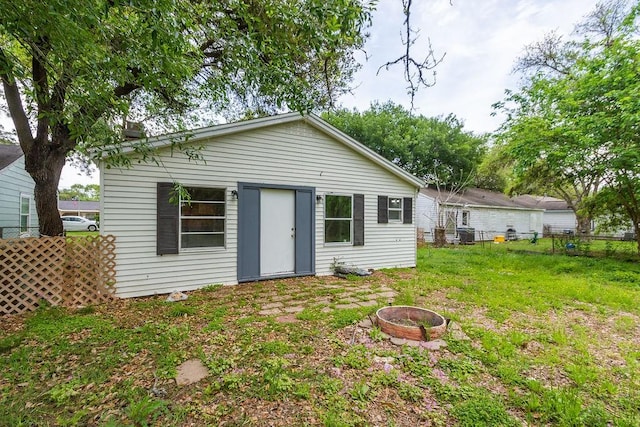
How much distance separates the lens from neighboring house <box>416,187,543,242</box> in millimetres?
15656

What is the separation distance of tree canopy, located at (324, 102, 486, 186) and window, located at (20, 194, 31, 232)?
15.3 meters

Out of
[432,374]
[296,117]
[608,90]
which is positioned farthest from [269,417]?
[608,90]

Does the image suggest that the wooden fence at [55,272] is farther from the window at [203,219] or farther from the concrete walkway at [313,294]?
the concrete walkway at [313,294]

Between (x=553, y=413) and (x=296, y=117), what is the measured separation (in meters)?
6.15

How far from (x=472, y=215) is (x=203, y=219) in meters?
15.8

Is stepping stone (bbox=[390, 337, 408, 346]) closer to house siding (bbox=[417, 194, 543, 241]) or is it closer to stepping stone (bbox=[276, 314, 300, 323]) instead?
stepping stone (bbox=[276, 314, 300, 323])

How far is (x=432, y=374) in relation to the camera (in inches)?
107

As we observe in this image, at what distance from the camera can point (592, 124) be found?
7.93 m

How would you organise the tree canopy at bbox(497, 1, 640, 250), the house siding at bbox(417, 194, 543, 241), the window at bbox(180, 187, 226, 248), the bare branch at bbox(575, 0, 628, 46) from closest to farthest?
the window at bbox(180, 187, 226, 248) < the tree canopy at bbox(497, 1, 640, 250) < the bare branch at bbox(575, 0, 628, 46) < the house siding at bbox(417, 194, 543, 241)

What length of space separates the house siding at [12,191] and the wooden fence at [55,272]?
7.05 m

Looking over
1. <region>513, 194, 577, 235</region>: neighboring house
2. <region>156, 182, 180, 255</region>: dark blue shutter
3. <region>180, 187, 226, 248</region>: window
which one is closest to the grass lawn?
<region>156, 182, 180, 255</region>: dark blue shutter

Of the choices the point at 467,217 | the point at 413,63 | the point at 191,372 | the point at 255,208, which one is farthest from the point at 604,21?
the point at 191,372

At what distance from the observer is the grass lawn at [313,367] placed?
86.4 inches

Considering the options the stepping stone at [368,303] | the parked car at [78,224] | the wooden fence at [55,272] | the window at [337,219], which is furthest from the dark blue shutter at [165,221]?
the parked car at [78,224]
